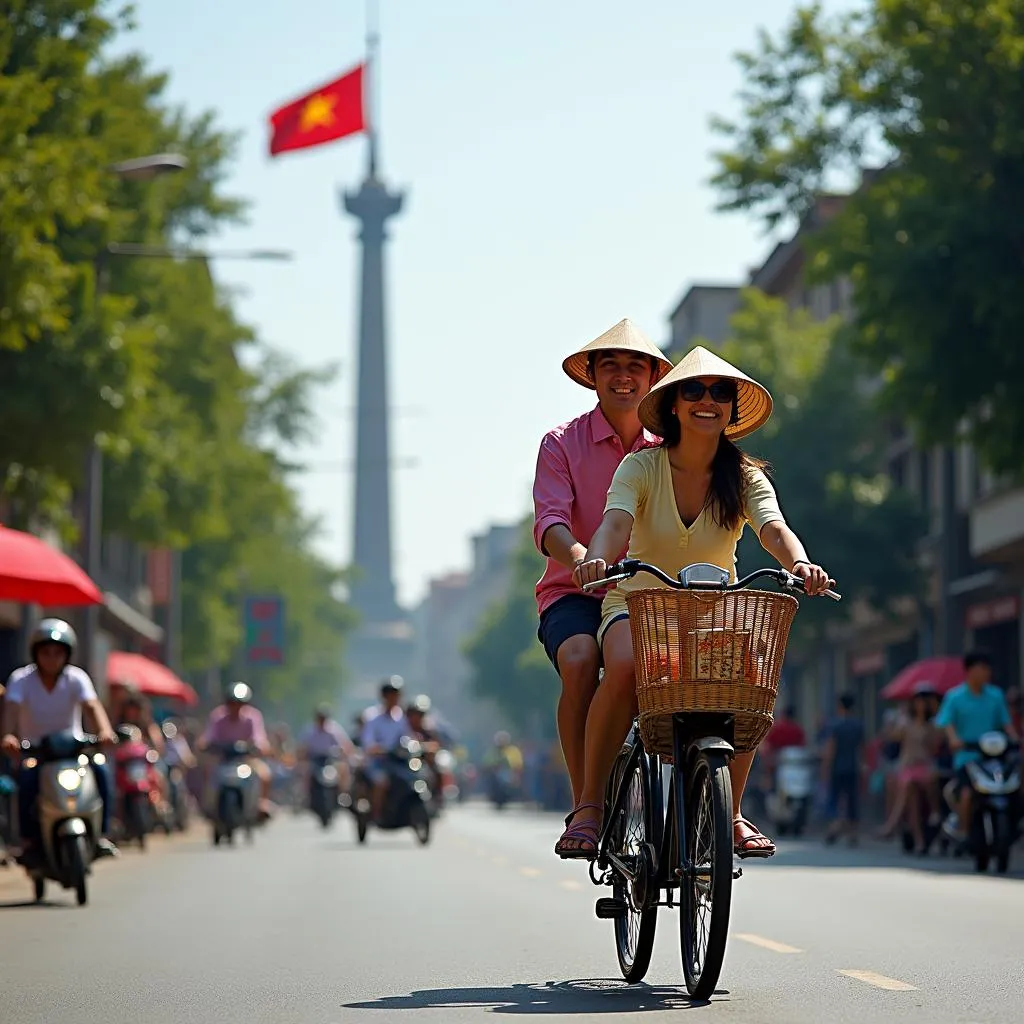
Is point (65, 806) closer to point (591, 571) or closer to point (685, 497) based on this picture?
point (685, 497)

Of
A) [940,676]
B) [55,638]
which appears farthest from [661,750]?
[940,676]

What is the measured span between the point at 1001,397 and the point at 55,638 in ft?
40.2

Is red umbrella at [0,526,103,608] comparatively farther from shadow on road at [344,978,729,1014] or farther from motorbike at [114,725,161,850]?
shadow on road at [344,978,729,1014]

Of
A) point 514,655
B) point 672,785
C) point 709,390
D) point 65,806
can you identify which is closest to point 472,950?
point 672,785

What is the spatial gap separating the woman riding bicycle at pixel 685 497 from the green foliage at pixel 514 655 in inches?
3239

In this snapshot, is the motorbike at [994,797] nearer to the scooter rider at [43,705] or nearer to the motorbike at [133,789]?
the scooter rider at [43,705]

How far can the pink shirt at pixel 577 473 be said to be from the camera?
9.06 m

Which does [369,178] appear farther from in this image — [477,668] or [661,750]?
[661,750]

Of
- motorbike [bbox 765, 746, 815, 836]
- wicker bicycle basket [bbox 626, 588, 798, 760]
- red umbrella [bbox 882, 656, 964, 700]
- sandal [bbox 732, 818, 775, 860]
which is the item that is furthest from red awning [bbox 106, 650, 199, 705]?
wicker bicycle basket [bbox 626, 588, 798, 760]

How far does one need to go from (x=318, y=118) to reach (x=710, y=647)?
39934mm

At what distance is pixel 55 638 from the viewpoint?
48.6 ft

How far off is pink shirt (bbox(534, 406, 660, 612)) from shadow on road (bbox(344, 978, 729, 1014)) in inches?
53.6

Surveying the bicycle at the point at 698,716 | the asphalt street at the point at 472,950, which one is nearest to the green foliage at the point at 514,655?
the asphalt street at the point at 472,950

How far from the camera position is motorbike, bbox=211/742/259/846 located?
88.6 feet
